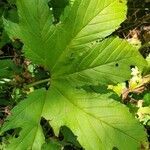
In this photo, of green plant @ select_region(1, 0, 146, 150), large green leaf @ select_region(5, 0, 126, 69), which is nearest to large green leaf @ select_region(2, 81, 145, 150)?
green plant @ select_region(1, 0, 146, 150)

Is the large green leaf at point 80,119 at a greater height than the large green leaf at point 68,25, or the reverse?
the large green leaf at point 68,25

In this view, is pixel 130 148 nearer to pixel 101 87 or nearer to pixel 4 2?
pixel 101 87

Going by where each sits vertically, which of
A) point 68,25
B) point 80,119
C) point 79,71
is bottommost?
point 80,119

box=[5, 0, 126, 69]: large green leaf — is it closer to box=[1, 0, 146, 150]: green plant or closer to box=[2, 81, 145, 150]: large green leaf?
box=[1, 0, 146, 150]: green plant

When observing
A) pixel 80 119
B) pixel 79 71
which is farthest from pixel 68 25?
pixel 80 119

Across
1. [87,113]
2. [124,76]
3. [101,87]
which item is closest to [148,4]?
[101,87]

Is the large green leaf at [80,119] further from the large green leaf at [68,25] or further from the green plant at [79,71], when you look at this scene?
the large green leaf at [68,25]

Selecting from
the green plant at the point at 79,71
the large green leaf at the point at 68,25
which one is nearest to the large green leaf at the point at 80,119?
the green plant at the point at 79,71

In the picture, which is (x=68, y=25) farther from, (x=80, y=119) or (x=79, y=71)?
(x=80, y=119)

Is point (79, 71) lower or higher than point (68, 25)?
lower
